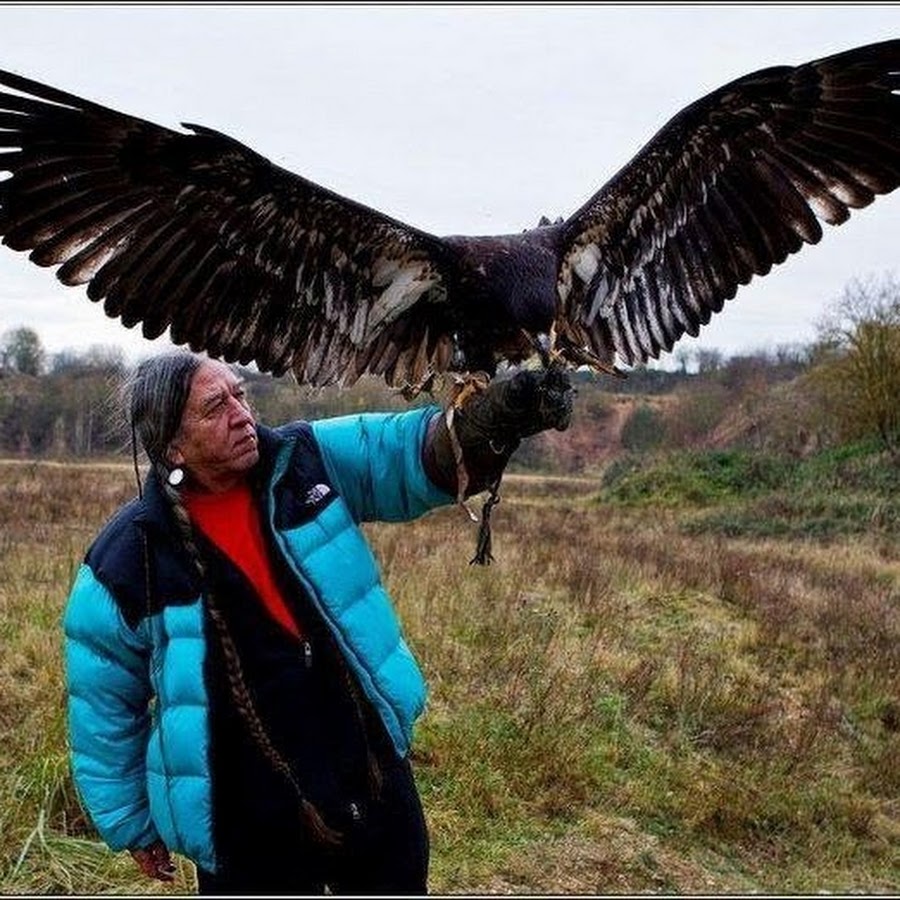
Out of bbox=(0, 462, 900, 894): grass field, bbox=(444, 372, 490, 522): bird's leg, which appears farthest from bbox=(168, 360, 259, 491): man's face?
bbox=(0, 462, 900, 894): grass field

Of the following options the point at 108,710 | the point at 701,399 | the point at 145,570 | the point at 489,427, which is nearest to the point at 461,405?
the point at 489,427

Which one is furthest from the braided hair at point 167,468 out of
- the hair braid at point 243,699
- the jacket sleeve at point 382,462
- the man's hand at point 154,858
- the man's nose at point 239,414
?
the man's hand at point 154,858

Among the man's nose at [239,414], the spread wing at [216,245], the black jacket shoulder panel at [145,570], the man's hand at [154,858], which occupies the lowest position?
the man's hand at [154,858]

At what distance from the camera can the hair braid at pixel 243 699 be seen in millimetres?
2279

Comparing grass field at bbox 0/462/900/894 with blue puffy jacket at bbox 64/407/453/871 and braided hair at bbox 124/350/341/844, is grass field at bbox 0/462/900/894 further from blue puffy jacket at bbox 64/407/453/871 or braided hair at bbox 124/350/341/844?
braided hair at bbox 124/350/341/844

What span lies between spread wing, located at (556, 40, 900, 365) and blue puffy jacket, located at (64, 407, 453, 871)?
94 centimetres

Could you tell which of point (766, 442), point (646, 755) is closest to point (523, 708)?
point (646, 755)

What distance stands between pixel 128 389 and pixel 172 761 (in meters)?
0.91

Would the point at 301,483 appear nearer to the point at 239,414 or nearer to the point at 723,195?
the point at 239,414

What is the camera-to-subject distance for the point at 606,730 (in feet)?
20.7

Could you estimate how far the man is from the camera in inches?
90.8

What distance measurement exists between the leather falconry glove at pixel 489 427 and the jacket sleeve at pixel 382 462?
0.04 meters

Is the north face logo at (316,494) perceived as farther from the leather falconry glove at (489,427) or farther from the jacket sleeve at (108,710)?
the jacket sleeve at (108,710)

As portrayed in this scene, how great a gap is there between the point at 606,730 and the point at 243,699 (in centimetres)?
446
